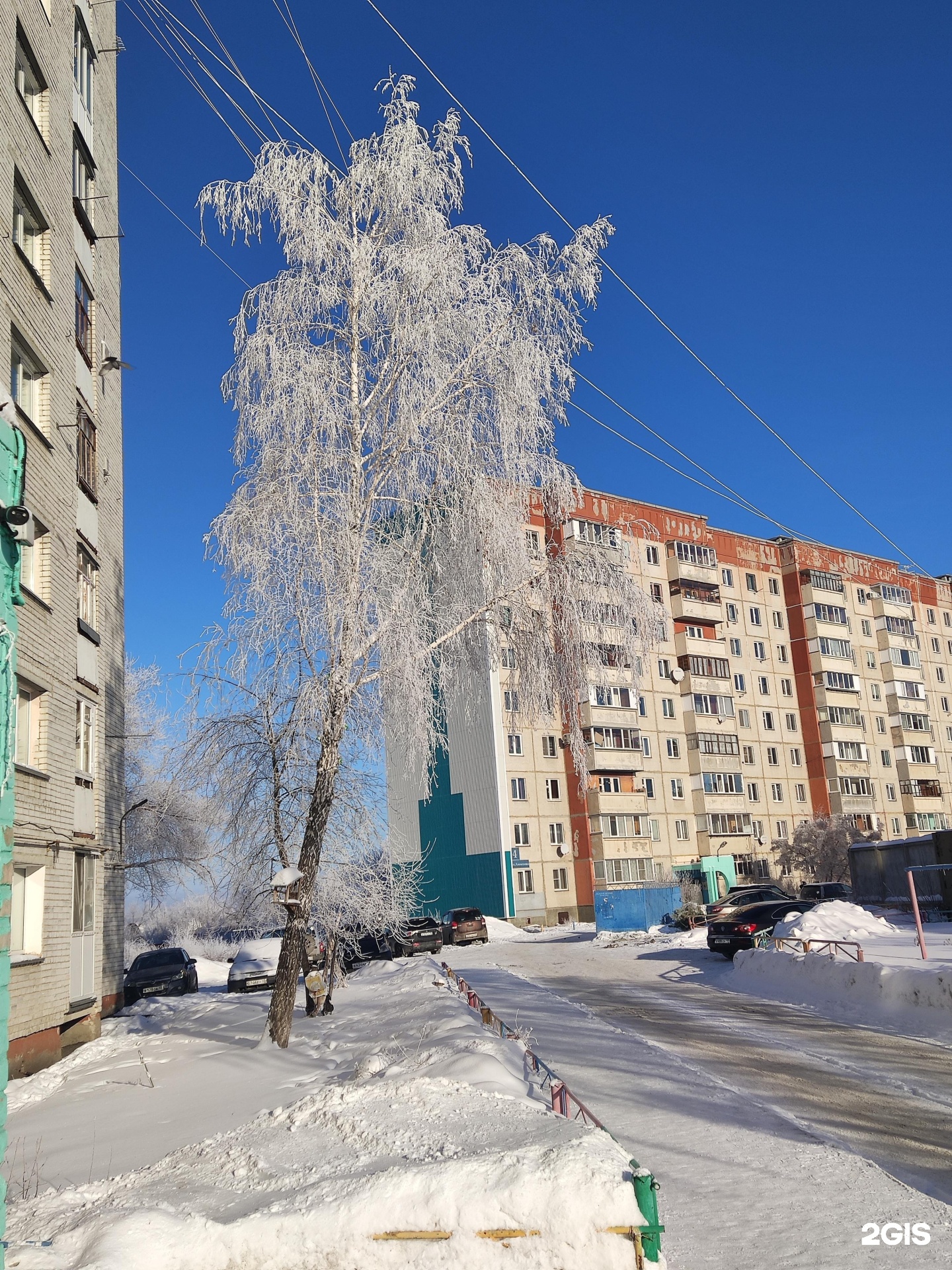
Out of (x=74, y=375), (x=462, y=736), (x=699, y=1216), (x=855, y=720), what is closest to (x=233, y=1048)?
(x=699, y=1216)

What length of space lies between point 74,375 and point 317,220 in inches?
Answer: 240

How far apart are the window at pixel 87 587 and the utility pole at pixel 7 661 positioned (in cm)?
1287

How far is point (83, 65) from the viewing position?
738 inches

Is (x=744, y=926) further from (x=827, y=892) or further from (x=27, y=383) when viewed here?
(x=27, y=383)

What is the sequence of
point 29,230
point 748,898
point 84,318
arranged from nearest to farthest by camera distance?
point 29,230 < point 84,318 < point 748,898

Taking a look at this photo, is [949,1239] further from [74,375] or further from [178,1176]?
[74,375]

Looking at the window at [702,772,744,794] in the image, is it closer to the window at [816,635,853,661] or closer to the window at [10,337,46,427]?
the window at [816,635,853,661]

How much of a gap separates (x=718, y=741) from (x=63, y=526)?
4831 cm

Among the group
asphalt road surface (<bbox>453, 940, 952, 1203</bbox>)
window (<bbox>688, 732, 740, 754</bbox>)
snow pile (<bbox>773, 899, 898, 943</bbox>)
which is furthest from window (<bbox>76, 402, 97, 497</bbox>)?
window (<bbox>688, 732, 740, 754</bbox>)

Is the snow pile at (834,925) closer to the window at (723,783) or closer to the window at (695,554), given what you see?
the window at (723,783)

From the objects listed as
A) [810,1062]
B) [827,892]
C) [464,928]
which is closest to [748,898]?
[827,892]

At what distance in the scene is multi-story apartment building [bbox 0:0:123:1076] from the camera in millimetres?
13164

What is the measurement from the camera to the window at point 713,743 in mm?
56750

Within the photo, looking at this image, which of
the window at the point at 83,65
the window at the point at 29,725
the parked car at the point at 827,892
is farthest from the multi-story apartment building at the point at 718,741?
the window at the point at 29,725
